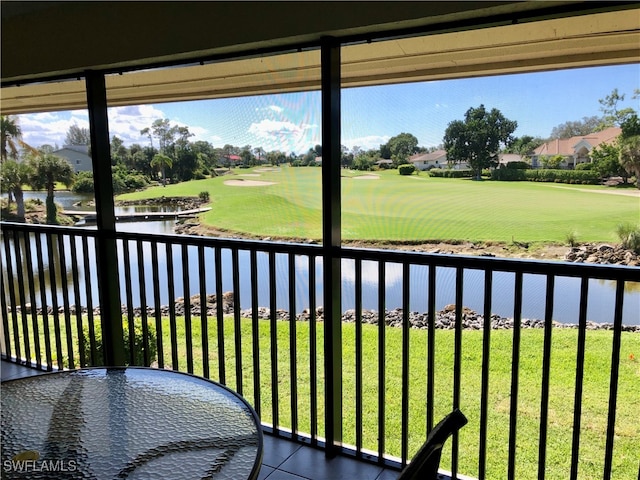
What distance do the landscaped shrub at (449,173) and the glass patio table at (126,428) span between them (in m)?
1.87

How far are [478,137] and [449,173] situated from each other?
0.27 metres

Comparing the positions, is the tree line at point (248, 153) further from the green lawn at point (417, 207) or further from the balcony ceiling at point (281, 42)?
the balcony ceiling at point (281, 42)

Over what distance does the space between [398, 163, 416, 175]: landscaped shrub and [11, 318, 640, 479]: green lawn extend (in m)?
1.37

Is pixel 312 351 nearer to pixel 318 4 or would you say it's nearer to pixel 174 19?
pixel 318 4

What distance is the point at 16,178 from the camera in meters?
4.18

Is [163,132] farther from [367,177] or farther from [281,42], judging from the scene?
[281,42]

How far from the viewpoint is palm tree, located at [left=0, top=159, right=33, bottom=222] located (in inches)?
163

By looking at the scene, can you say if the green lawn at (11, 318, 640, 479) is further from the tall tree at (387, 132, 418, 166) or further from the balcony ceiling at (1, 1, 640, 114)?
the balcony ceiling at (1, 1, 640, 114)

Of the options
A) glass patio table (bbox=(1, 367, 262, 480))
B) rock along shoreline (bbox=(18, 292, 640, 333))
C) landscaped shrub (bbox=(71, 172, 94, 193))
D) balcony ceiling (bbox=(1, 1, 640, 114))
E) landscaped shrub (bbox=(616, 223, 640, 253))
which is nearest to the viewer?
glass patio table (bbox=(1, 367, 262, 480))

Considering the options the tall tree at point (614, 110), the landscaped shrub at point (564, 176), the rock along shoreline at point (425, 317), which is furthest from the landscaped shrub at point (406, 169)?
the tall tree at point (614, 110)

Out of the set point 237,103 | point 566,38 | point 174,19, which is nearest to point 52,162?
point 237,103

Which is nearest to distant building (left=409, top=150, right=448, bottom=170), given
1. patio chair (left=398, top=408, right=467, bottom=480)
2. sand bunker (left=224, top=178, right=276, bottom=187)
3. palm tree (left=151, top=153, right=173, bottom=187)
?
sand bunker (left=224, top=178, right=276, bottom=187)

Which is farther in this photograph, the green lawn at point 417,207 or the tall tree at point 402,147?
the tall tree at point 402,147

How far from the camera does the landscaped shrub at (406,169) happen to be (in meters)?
2.75
